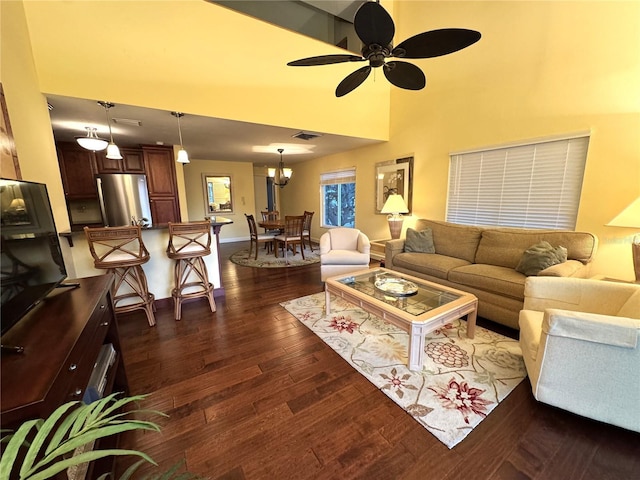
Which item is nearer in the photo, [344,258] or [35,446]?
[35,446]

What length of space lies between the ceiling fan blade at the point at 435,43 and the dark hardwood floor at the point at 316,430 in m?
2.38

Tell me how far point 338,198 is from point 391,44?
4508mm

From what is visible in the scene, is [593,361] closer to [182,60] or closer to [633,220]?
[633,220]

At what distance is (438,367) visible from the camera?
1.98m

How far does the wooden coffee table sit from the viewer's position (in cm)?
190

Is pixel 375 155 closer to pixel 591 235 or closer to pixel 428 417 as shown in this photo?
pixel 591 235

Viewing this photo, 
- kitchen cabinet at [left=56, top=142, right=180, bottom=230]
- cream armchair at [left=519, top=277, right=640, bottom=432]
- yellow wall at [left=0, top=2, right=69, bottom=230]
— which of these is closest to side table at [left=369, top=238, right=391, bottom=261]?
cream armchair at [left=519, top=277, right=640, bottom=432]

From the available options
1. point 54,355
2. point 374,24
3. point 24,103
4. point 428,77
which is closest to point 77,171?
point 24,103

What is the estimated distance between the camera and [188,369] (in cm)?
202

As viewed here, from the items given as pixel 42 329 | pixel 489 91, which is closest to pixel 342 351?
pixel 42 329

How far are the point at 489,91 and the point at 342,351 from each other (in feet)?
11.9

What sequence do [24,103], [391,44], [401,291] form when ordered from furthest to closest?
[401,291] → [24,103] → [391,44]

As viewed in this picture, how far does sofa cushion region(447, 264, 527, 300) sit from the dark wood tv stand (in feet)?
10.1

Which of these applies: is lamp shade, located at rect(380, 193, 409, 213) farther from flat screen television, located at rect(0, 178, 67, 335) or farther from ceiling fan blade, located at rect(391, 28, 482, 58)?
flat screen television, located at rect(0, 178, 67, 335)
